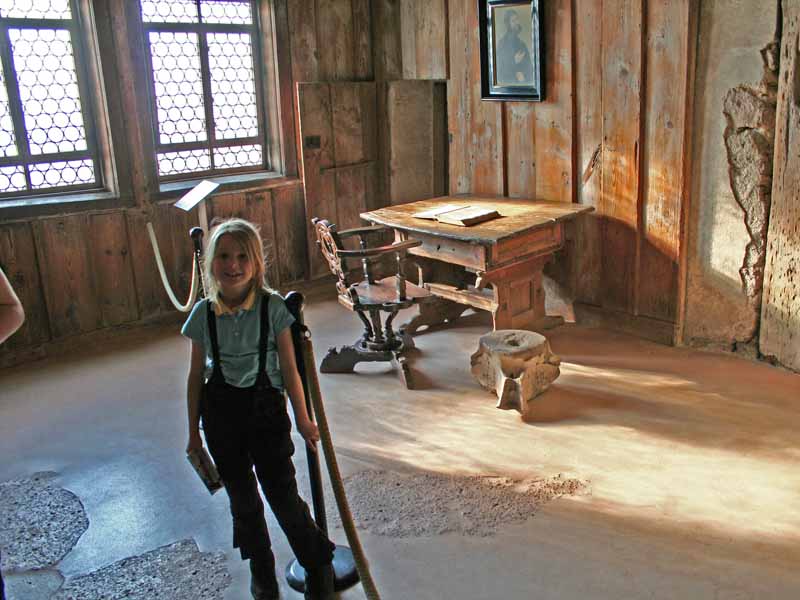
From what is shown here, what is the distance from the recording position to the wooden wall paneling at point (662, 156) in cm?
461

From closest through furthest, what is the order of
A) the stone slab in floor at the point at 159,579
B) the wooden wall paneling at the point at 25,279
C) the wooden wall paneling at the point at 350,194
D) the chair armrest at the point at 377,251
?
the stone slab in floor at the point at 159,579
the chair armrest at the point at 377,251
the wooden wall paneling at the point at 25,279
the wooden wall paneling at the point at 350,194

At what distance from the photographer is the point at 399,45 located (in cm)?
644

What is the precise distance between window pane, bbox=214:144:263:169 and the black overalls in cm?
400

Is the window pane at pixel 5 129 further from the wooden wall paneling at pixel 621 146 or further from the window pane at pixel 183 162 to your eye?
the wooden wall paneling at pixel 621 146

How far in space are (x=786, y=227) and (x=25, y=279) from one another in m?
4.89

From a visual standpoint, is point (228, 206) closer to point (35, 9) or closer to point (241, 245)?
point (35, 9)

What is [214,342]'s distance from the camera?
8.13 feet

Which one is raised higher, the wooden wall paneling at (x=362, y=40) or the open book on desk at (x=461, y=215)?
the wooden wall paneling at (x=362, y=40)

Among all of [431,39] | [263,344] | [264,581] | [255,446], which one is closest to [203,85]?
[431,39]

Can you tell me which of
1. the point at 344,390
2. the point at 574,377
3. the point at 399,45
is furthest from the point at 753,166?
the point at 399,45

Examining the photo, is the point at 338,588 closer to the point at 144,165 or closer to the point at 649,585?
the point at 649,585

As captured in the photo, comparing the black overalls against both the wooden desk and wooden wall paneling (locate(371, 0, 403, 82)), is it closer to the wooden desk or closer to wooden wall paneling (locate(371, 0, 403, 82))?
the wooden desk

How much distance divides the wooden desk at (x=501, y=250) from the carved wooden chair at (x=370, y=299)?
0.22 metres

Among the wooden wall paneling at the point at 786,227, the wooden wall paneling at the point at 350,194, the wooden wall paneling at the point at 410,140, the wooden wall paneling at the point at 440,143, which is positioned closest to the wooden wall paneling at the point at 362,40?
the wooden wall paneling at the point at 410,140
